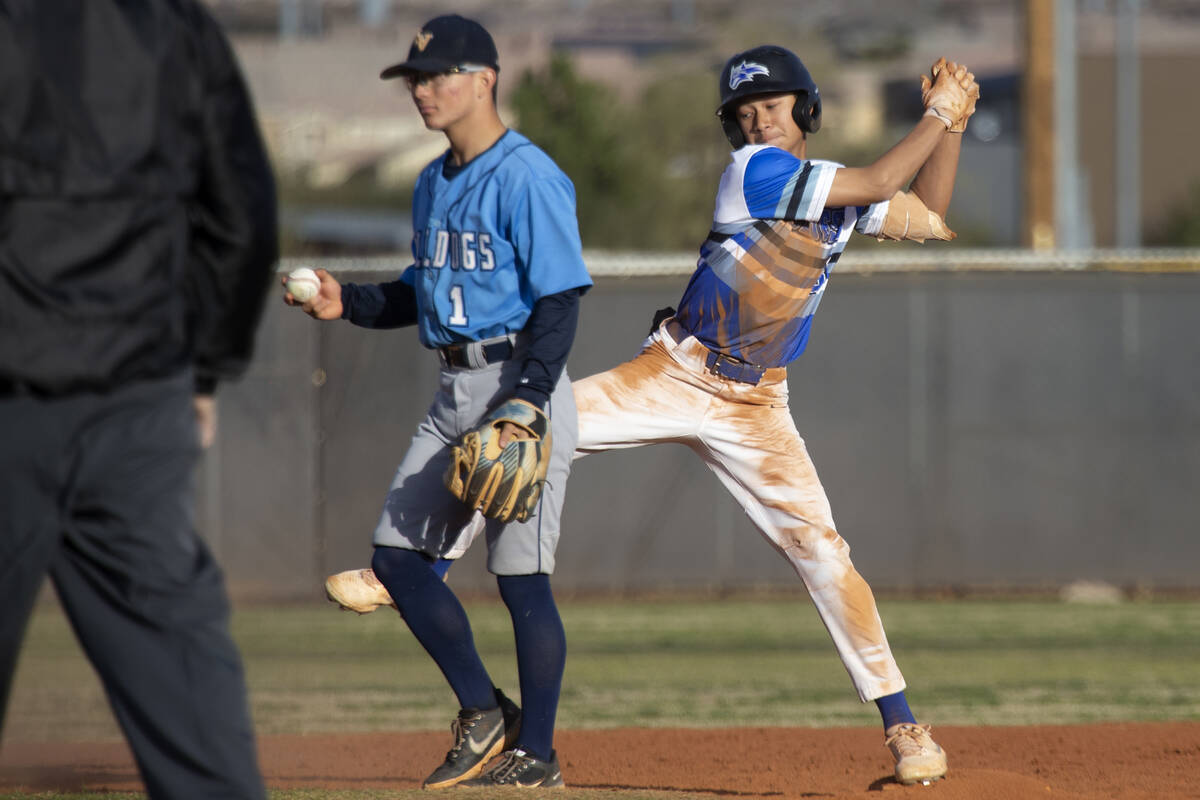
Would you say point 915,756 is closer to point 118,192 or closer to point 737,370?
point 737,370

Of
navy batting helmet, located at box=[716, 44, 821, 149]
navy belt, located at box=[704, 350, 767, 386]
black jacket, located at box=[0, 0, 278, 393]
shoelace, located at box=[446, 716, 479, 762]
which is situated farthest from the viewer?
navy belt, located at box=[704, 350, 767, 386]

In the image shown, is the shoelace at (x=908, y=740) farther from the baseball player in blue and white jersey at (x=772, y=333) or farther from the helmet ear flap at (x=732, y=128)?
the helmet ear flap at (x=732, y=128)

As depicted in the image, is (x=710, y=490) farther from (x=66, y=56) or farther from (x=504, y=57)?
(x=504, y=57)

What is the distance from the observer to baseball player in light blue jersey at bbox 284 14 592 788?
4004 millimetres

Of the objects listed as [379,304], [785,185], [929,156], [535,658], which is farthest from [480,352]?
[929,156]

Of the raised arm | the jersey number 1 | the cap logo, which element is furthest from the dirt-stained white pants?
the cap logo

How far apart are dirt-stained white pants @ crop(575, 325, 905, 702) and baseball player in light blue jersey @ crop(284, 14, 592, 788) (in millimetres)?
257

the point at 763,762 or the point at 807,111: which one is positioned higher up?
the point at 807,111

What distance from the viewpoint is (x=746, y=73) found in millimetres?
4328

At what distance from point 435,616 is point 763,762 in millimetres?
1312

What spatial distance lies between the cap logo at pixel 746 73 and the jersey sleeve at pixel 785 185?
223mm

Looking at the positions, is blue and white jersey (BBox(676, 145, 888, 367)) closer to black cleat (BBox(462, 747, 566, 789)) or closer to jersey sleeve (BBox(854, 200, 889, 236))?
jersey sleeve (BBox(854, 200, 889, 236))

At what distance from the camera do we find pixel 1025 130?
13367mm

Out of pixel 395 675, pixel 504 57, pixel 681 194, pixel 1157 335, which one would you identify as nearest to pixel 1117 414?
pixel 1157 335
